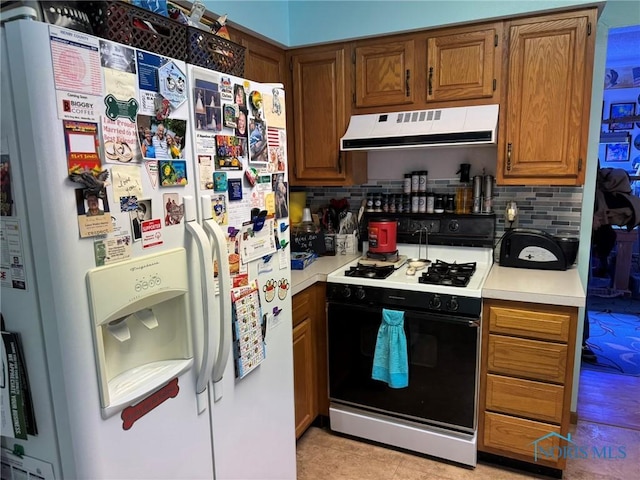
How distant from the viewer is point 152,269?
1117 millimetres

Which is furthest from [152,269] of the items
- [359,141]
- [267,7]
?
[267,7]

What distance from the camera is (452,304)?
6.89ft

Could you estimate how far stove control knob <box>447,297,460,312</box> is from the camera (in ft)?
6.86

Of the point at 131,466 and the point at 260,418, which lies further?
the point at 260,418

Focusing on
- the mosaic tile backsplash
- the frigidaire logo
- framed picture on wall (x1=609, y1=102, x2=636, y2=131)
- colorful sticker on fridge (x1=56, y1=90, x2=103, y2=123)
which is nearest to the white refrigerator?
colorful sticker on fridge (x1=56, y1=90, x2=103, y2=123)

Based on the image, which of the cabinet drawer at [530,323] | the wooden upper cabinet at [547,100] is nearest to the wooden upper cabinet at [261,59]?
the wooden upper cabinet at [547,100]

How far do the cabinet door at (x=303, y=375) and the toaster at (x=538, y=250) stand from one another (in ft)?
3.85

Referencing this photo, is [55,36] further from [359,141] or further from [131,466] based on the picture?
[359,141]

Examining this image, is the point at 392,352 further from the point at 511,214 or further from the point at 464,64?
the point at 464,64

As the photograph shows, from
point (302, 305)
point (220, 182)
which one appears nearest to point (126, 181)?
point (220, 182)

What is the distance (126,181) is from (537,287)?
1805 mm

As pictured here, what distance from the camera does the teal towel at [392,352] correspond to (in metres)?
2.18

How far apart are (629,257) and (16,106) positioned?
18.1 ft

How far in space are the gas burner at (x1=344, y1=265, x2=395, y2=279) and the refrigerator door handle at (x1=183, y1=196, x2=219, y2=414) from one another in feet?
3.85
